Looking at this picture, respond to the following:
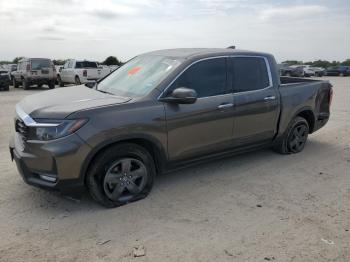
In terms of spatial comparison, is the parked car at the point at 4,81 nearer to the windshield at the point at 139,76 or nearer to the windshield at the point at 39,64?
the windshield at the point at 39,64

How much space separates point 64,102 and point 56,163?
0.79m

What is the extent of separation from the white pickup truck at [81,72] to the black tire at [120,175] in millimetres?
17284

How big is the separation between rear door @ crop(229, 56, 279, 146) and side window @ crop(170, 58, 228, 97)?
195mm

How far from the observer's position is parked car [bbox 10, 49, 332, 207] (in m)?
3.71

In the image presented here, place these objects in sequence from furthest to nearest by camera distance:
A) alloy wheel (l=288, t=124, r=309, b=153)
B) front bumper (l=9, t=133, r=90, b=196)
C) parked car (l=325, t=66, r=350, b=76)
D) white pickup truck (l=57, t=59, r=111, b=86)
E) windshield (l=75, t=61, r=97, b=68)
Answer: parked car (l=325, t=66, r=350, b=76), windshield (l=75, t=61, r=97, b=68), white pickup truck (l=57, t=59, r=111, b=86), alloy wheel (l=288, t=124, r=309, b=153), front bumper (l=9, t=133, r=90, b=196)

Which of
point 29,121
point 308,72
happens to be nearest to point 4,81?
point 29,121

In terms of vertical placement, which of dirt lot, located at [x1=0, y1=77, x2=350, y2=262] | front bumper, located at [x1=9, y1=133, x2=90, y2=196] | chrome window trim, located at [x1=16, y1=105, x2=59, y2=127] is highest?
chrome window trim, located at [x1=16, y1=105, x2=59, y2=127]

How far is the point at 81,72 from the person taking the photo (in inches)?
819

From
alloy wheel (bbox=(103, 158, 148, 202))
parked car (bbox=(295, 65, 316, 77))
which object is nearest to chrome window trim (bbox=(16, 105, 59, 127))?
alloy wheel (bbox=(103, 158, 148, 202))

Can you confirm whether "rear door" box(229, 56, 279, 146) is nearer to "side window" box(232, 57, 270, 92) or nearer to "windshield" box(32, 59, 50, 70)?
"side window" box(232, 57, 270, 92)

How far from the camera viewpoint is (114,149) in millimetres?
3945

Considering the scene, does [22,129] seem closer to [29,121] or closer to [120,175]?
[29,121]

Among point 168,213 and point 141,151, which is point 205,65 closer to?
point 141,151

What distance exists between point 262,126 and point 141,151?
2112mm
